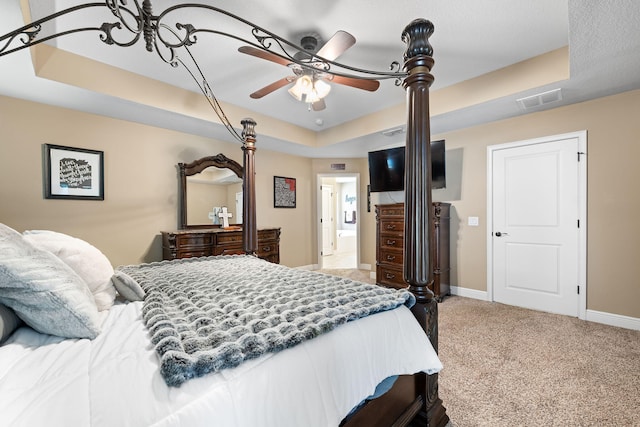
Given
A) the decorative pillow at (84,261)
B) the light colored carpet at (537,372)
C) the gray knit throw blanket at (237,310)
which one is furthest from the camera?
the light colored carpet at (537,372)

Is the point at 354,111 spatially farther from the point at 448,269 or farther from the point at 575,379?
the point at 575,379

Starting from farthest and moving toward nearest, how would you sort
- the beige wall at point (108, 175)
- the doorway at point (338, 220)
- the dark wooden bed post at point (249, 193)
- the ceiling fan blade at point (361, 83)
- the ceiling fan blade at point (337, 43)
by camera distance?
the doorway at point (338, 220)
the beige wall at point (108, 175)
the dark wooden bed post at point (249, 193)
the ceiling fan blade at point (361, 83)
the ceiling fan blade at point (337, 43)

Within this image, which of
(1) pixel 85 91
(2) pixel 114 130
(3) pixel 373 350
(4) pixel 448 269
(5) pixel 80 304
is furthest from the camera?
(4) pixel 448 269

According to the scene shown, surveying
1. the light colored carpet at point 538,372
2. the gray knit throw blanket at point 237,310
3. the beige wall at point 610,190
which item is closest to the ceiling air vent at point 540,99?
the beige wall at point 610,190

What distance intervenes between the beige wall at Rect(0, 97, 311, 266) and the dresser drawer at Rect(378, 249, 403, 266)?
276 centimetres

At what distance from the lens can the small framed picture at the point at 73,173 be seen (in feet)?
9.52

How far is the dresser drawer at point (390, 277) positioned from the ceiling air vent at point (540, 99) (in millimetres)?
2377

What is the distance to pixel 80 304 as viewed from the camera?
3.02 ft

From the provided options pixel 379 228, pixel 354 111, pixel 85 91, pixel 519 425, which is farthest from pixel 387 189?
pixel 85 91

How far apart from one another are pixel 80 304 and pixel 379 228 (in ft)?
12.0

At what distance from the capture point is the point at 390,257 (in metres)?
3.98

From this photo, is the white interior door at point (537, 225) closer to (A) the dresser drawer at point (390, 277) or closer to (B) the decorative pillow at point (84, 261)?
(A) the dresser drawer at point (390, 277)

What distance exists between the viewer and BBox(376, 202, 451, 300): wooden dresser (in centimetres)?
358

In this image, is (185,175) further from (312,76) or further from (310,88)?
(312,76)
